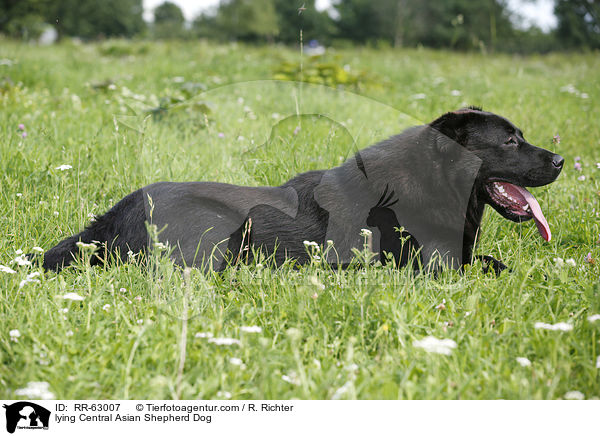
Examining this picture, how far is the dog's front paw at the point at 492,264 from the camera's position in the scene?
298 centimetres

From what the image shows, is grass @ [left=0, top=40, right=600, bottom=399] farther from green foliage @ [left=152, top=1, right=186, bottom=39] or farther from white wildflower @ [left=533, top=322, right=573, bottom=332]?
green foliage @ [left=152, top=1, right=186, bottom=39]

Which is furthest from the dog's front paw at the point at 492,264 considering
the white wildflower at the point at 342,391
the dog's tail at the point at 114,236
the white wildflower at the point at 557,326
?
the dog's tail at the point at 114,236

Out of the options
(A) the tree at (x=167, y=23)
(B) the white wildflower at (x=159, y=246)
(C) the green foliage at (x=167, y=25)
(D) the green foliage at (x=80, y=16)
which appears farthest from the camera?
(D) the green foliage at (x=80, y=16)

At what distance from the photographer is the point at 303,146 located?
427 cm

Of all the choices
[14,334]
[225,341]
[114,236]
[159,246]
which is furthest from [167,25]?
[225,341]

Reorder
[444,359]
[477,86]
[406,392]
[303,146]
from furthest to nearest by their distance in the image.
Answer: [477,86] → [303,146] → [444,359] → [406,392]

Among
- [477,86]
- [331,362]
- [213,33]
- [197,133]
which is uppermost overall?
[213,33]

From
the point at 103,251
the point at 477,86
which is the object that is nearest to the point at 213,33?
the point at 477,86

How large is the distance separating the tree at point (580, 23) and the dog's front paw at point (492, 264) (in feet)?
33.1

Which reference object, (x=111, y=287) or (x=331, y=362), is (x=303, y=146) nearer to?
(x=111, y=287)

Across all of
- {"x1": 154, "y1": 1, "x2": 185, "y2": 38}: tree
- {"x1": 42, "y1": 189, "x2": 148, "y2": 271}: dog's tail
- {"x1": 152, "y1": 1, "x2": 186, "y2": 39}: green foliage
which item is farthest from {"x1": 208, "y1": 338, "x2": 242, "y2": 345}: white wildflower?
{"x1": 152, "y1": 1, "x2": 186, "y2": 39}: green foliage

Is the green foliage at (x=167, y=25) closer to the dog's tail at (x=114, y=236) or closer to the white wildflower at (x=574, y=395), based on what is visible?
the dog's tail at (x=114, y=236)

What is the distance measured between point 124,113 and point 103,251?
325 cm
